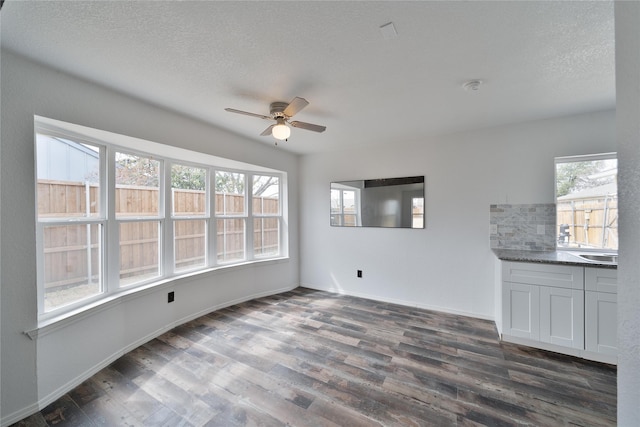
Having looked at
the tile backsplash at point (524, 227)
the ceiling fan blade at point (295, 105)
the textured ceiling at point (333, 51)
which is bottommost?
the tile backsplash at point (524, 227)

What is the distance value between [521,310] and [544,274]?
1.41ft

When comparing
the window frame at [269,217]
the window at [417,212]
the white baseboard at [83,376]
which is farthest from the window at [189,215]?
the window at [417,212]

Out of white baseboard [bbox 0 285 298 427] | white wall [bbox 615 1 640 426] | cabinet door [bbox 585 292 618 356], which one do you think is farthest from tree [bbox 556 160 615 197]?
white baseboard [bbox 0 285 298 427]

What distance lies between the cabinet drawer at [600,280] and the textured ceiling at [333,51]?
1588mm

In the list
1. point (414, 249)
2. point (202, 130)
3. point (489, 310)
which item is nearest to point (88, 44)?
point (202, 130)

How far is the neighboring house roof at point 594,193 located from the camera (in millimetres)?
2658

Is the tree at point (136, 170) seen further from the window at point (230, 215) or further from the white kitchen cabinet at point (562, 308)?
the white kitchen cabinet at point (562, 308)

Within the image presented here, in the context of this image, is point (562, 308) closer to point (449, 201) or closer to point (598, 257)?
point (598, 257)

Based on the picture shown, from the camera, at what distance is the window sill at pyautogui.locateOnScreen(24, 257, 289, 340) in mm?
1789

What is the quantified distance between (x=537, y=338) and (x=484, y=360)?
664mm

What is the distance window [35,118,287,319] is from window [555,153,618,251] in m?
3.97

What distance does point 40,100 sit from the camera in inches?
69.6

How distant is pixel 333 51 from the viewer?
1614 millimetres

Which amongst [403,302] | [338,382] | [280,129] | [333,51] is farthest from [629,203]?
[403,302]
